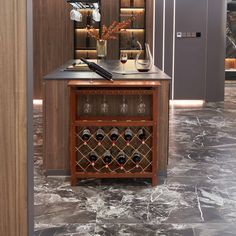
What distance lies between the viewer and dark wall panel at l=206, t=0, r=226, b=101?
446 inches

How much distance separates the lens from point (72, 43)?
11.1 m

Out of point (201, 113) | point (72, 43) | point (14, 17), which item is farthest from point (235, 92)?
point (14, 17)

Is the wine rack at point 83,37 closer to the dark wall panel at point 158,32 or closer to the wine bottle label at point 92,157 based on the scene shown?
the dark wall panel at point 158,32

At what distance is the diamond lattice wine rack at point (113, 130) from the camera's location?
461 cm

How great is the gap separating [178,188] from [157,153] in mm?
454

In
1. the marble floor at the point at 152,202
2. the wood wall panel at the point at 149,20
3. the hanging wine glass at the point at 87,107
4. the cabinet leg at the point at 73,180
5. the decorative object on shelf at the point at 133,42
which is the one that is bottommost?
the marble floor at the point at 152,202

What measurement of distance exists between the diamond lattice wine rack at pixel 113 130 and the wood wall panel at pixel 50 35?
6.47 metres

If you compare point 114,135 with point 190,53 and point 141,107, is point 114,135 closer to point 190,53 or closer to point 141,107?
point 141,107

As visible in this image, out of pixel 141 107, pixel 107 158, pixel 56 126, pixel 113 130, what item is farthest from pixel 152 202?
pixel 56 126

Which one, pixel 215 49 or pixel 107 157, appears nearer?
pixel 107 157

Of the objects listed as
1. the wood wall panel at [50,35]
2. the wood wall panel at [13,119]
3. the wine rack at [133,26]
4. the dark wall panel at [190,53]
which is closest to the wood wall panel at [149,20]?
the wine rack at [133,26]

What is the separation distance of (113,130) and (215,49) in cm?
734

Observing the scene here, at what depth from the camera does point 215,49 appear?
450 inches

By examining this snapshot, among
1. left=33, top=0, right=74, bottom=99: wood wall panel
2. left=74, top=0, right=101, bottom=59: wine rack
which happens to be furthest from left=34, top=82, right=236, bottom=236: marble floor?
left=74, top=0, right=101, bottom=59: wine rack
